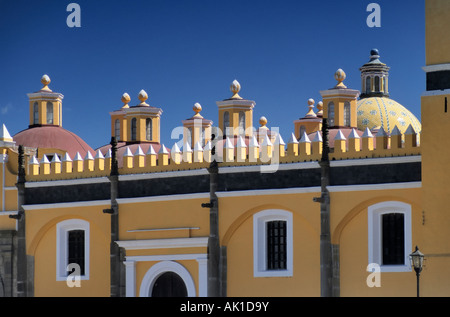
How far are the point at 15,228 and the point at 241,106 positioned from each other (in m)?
9.67

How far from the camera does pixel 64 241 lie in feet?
127

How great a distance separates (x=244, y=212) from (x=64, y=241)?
7.14 metres

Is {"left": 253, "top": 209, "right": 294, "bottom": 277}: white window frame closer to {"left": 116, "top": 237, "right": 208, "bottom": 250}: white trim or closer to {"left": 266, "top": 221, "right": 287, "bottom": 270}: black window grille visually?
{"left": 266, "top": 221, "right": 287, "bottom": 270}: black window grille

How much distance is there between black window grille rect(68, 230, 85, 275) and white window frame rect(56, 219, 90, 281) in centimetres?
13

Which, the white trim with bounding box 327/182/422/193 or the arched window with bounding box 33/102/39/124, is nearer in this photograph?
the white trim with bounding box 327/182/422/193

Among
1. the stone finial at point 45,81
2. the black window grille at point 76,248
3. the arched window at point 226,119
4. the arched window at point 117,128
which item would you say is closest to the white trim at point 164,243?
the black window grille at point 76,248

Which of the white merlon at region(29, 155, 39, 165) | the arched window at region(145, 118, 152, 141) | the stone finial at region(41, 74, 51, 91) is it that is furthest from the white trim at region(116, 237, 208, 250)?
the stone finial at region(41, 74, 51, 91)

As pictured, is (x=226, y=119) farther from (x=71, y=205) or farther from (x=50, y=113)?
(x=50, y=113)

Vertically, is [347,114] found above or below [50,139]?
above

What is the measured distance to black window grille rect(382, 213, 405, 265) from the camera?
33219mm

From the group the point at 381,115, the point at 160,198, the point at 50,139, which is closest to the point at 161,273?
the point at 160,198

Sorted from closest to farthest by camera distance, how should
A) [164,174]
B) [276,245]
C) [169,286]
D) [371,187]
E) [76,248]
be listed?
[371,187], [276,245], [169,286], [164,174], [76,248]

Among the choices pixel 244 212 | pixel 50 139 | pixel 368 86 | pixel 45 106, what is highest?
pixel 368 86
